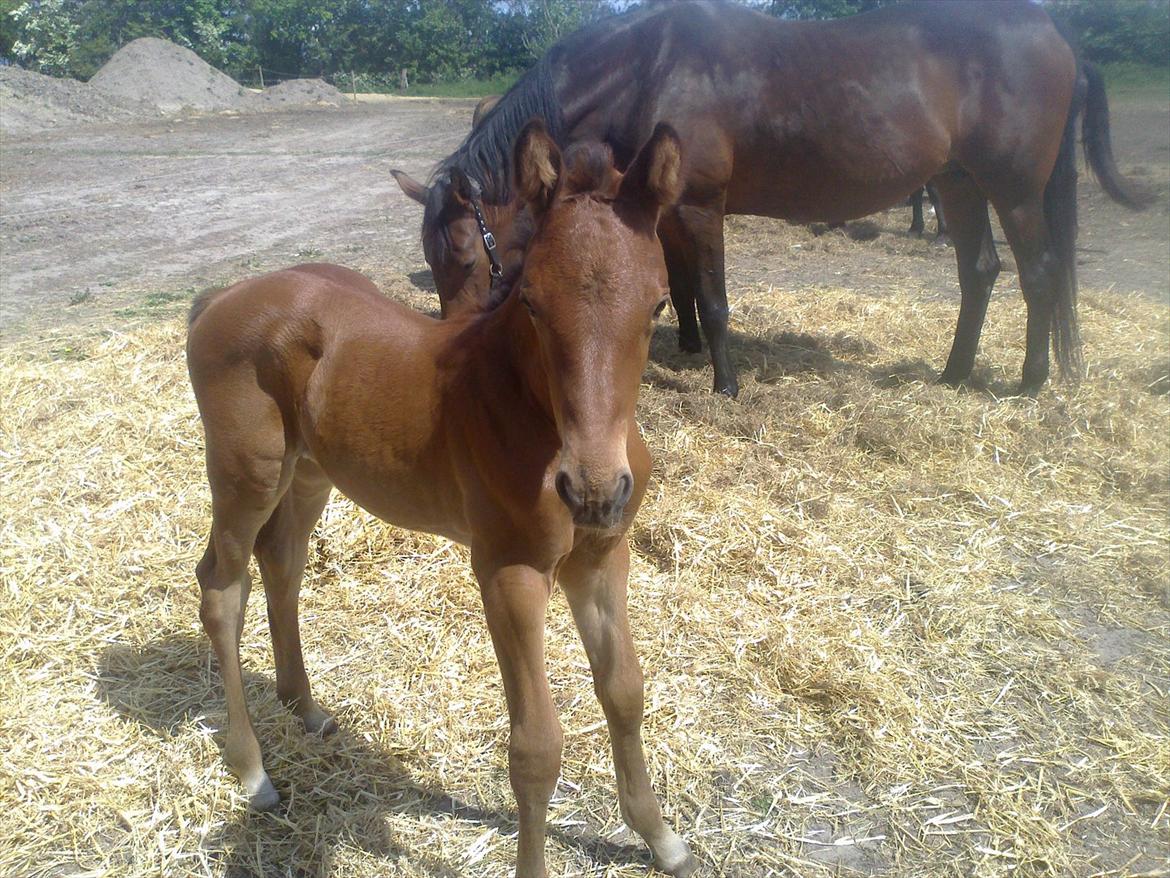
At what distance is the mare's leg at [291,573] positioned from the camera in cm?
268

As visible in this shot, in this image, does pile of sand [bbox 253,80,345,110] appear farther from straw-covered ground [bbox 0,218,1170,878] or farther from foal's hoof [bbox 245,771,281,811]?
foal's hoof [bbox 245,771,281,811]

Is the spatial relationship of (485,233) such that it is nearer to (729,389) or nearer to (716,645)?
(729,389)

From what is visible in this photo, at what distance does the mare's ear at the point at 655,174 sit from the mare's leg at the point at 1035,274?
4.31 m

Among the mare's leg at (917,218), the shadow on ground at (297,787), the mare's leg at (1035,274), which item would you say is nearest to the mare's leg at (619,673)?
the shadow on ground at (297,787)

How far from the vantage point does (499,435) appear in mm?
1901

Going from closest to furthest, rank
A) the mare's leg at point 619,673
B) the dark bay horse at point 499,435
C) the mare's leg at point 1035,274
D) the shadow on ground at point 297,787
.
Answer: the dark bay horse at point 499,435 < the mare's leg at point 619,673 < the shadow on ground at point 297,787 < the mare's leg at point 1035,274

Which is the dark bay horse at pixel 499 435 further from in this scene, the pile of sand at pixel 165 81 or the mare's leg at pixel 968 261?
the pile of sand at pixel 165 81

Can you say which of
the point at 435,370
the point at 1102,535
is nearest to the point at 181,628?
the point at 435,370

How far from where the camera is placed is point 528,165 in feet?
5.91

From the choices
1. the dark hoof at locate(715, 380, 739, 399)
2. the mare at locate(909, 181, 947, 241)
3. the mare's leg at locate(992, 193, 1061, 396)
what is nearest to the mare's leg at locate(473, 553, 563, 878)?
the dark hoof at locate(715, 380, 739, 399)

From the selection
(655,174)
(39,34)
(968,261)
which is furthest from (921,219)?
(39,34)

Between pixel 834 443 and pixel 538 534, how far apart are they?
121 inches

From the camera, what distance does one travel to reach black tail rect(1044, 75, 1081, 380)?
17.2 feet

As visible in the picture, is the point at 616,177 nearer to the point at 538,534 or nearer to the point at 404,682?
the point at 538,534
